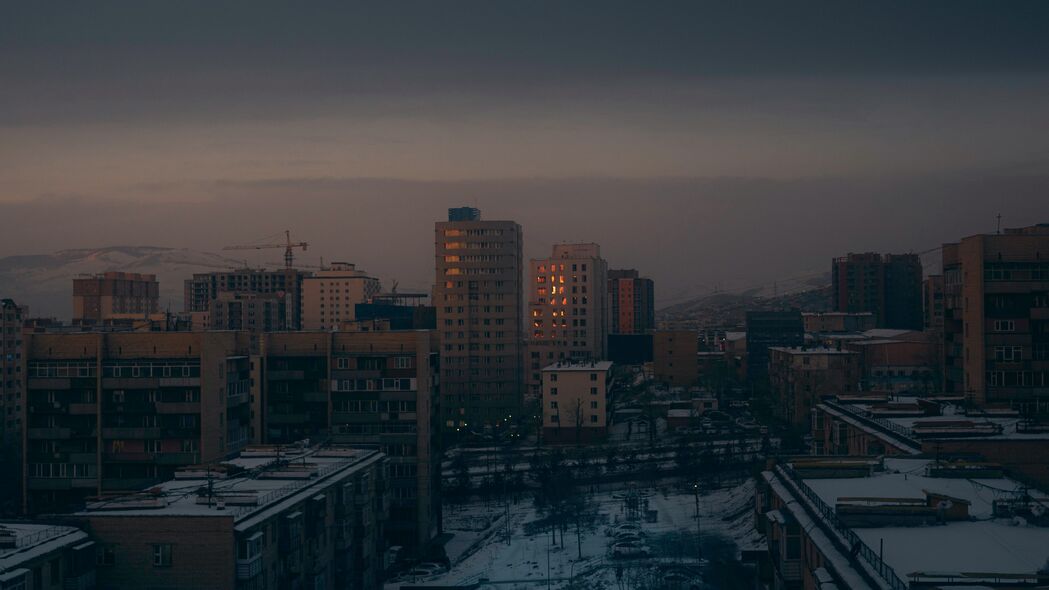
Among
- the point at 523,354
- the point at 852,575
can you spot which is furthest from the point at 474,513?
the point at 523,354

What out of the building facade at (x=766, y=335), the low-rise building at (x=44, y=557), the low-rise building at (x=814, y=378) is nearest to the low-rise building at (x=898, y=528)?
the low-rise building at (x=44, y=557)

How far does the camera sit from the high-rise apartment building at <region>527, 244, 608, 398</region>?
6294 cm

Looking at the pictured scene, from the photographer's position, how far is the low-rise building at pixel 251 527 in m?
14.7

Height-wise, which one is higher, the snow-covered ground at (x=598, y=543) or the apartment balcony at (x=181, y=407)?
the apartment balcony at (x=181, y=407)

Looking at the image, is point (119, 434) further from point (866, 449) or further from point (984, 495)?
point (984, 495)

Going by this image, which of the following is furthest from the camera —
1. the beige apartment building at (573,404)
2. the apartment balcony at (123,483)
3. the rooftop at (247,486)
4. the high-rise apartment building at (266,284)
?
the high-rise apartment building at (266,284)

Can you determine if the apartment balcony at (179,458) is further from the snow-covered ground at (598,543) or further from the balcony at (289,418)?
the snow-covered ground at (598,543)

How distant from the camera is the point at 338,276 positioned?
334ft

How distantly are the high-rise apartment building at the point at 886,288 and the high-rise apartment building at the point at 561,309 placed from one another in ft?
133

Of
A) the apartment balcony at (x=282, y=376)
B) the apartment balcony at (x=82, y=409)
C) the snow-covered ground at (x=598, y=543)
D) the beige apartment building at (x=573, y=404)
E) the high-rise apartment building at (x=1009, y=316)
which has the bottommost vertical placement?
the snow-covered ground at (x=598, y=543)

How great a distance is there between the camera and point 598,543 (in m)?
25.2

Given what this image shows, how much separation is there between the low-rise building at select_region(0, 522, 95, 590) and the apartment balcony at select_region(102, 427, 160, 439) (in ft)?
25.2

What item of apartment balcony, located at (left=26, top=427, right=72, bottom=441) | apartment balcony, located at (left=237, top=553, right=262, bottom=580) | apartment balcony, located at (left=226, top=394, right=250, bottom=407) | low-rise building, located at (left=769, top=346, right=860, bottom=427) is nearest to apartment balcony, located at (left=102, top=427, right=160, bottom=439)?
apartment balcony, located at (left=26, top=427, right=72, bottom=441)

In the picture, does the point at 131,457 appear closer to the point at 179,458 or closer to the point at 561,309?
the point at 179,458
